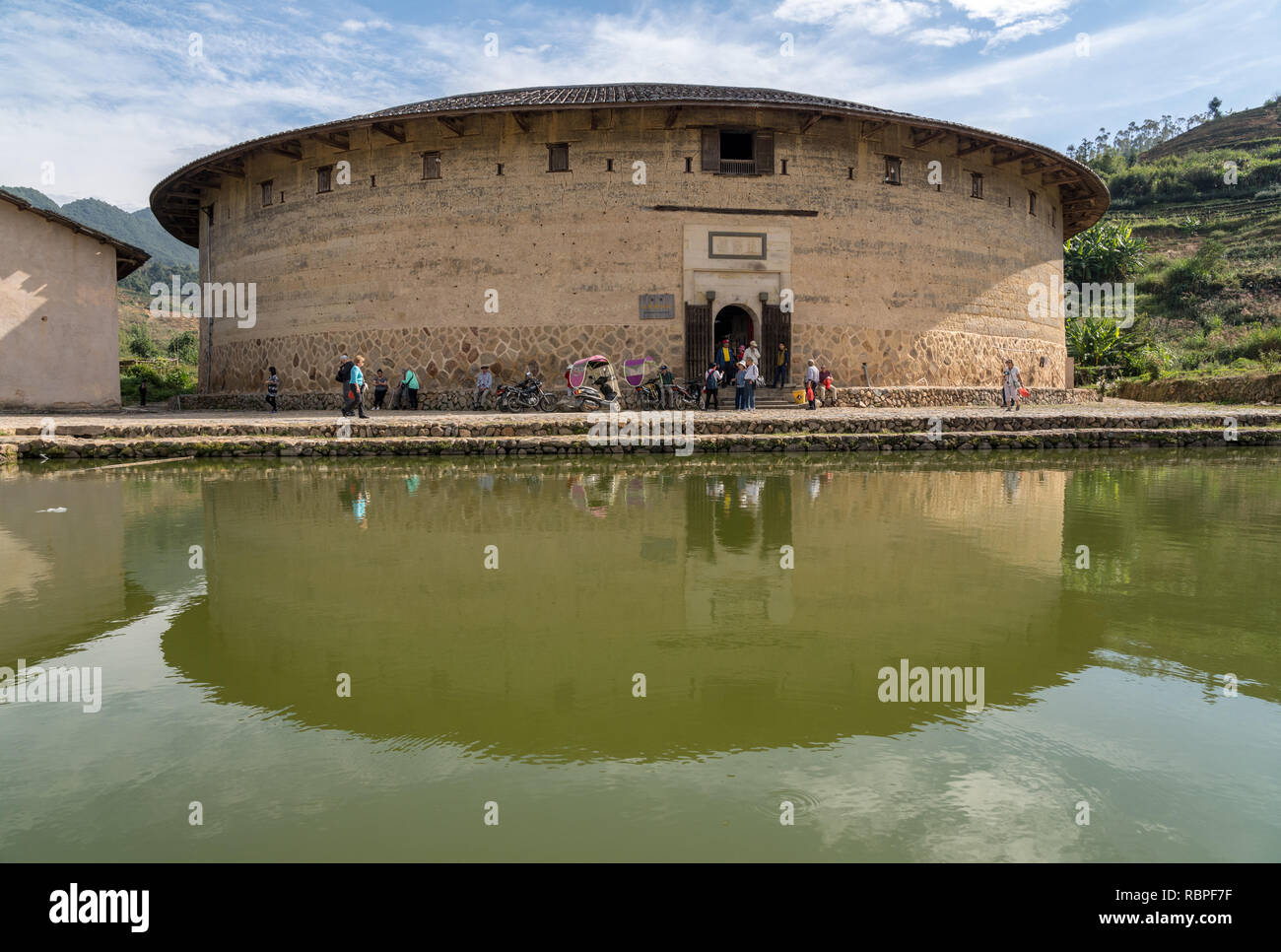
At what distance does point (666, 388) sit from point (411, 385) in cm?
614

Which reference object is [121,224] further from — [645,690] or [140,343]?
[645,690]

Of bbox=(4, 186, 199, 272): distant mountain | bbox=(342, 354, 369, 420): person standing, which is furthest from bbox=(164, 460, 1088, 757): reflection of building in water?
bbox=(4, 186, 199, 272): distant mountain

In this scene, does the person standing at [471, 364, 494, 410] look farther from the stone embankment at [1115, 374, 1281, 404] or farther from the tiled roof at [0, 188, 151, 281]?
the stone embankment at [1115, 374, 1281, 404]

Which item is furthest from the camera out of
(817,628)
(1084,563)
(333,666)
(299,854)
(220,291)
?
(220,291)

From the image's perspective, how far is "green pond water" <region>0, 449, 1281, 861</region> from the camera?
2.61 meters

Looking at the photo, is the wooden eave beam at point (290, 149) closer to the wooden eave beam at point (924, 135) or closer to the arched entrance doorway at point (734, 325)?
the arched entrance doorway at point (734, 325)

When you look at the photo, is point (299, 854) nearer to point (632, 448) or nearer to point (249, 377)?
point (632, 448)

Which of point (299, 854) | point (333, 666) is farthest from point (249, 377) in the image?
point (299, 854)

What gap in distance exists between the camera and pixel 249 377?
24328 mm

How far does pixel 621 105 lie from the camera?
19.7 meters

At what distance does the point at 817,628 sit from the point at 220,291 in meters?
25.1

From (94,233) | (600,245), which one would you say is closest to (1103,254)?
(600,245)

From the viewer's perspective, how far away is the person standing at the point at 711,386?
19.2m

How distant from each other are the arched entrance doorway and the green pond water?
15987 millimetres
